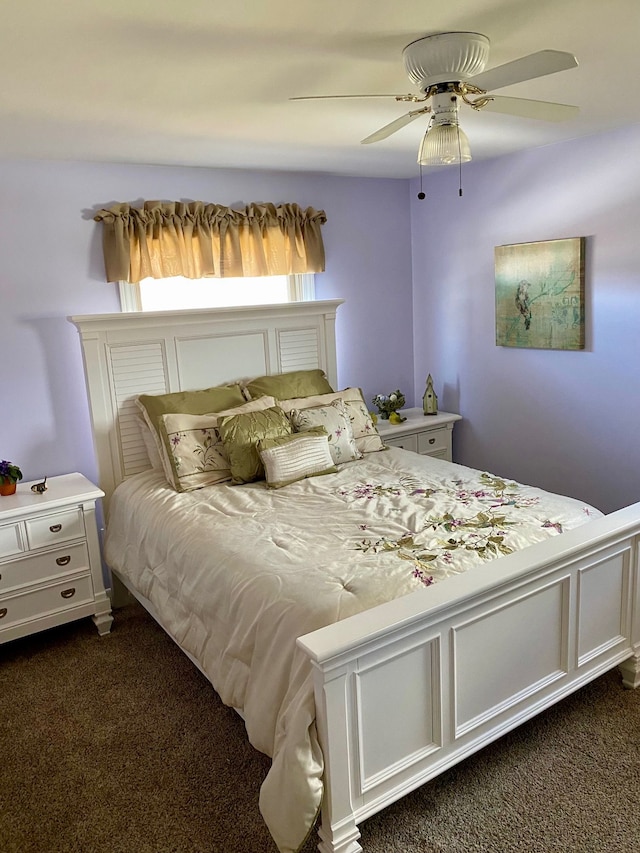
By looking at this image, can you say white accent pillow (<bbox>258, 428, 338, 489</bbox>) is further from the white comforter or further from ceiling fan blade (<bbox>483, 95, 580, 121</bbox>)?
ceiling fan blade (<bbox>483, 95, 580, 121</bbox>)

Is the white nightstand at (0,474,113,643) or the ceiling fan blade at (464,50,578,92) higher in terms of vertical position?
the ceiling fan blade at (464,50,578,92)

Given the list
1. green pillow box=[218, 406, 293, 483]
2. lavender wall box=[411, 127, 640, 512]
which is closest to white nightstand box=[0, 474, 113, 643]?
green pillow box=[218, 406, 293, 483]

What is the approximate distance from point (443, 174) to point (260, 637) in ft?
11.0

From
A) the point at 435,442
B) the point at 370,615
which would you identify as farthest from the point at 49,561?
the point at 435,442

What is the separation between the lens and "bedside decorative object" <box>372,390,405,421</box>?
443cm

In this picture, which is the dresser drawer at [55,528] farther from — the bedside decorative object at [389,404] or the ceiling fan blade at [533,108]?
the ceiling fan blade at [533,108]

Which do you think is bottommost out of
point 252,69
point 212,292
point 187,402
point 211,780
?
point 211,780

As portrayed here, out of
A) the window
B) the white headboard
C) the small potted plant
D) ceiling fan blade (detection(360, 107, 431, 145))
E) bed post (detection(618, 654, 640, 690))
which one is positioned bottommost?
bed post (detection(618, 654, 640, 690))

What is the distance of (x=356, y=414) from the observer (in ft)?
12.5

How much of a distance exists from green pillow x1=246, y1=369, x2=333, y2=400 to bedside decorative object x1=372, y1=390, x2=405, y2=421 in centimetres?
49

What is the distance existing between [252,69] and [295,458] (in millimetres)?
1731

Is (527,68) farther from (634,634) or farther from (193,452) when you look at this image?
(193,452)

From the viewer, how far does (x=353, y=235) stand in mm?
4379

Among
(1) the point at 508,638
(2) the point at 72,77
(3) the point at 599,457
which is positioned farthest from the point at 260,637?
(3) the point at 599,457
